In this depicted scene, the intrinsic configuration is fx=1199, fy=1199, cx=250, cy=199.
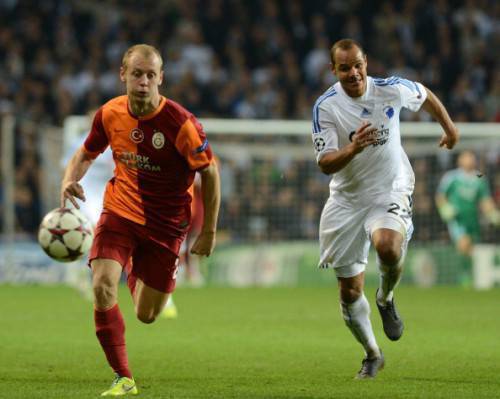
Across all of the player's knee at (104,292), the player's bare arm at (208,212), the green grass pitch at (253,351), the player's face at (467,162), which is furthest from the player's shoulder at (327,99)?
the player's face at (467,162)

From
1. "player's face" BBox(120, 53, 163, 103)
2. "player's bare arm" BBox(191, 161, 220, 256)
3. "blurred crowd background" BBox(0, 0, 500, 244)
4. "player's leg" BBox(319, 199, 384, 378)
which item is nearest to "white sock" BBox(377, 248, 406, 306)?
→ "player's leg" BBox(319, 199, 384, 378)

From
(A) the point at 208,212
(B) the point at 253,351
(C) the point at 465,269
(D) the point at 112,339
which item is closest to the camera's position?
(D) the point at 112,339

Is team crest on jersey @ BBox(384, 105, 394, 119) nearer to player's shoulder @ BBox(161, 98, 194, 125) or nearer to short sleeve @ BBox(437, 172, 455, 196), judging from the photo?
player's shoulder @ BBox(161, 98, 194, 125)

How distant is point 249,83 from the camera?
22.5 meters

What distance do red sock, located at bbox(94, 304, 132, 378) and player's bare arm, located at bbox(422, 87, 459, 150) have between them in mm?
2616

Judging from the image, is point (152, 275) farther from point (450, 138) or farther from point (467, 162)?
point (467, 162)

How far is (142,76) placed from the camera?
6863 mm

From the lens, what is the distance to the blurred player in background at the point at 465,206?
18672mm

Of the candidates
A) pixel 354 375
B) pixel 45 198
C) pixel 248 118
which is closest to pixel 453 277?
pixel 248 118

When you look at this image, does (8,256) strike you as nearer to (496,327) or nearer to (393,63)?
(393,63)

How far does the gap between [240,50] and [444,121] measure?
1527 cm

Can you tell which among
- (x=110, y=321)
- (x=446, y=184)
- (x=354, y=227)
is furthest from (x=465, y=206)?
(x=110, y=321)

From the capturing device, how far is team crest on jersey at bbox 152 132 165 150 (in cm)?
705

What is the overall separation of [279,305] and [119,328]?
26.9 feet
